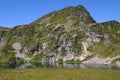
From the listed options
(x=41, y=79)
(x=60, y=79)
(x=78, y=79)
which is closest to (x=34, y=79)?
(x=41, y=79)

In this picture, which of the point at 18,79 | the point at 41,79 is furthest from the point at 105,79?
the point at 18,79

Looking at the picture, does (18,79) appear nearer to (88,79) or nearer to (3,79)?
(3,79)

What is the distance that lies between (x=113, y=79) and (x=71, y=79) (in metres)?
9.71

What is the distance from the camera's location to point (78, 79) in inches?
2365

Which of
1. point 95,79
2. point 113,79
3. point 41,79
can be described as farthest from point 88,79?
point 41,79

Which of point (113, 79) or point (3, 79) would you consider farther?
point (113, 79)

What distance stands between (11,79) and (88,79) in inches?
660

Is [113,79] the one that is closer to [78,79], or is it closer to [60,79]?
[78,79]

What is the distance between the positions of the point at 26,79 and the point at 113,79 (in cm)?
1959

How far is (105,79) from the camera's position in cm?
6162

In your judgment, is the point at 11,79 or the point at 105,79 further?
the point at 105,79

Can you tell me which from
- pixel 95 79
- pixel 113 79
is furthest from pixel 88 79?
pixel 113 79

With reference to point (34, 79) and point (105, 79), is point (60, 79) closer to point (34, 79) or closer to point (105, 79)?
point (34, 79)

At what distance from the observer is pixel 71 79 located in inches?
2359
